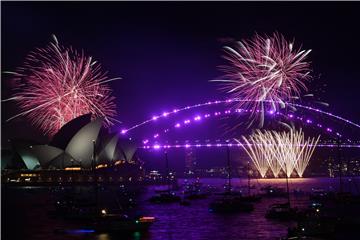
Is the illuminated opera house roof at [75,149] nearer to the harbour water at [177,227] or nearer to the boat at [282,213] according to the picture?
the harbour water at [177,227]

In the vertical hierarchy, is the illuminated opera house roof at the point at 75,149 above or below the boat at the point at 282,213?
above

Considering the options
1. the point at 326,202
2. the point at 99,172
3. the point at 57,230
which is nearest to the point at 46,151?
the point at 99,172

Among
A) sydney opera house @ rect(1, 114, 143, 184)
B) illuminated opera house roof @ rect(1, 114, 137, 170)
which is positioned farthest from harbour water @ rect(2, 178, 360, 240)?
illuminated opera house roof @ rect(1, 114, 137, 170)

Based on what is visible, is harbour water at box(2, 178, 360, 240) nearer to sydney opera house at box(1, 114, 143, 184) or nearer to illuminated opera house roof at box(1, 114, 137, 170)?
sydney opera house at box(1, 114, 143, 184)

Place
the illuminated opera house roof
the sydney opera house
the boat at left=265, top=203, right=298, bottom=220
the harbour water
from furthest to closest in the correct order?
the sydney opera house, the illuminated opera house roof, the boat at left=265, top=203, right=298, bottom=220, the harbour water

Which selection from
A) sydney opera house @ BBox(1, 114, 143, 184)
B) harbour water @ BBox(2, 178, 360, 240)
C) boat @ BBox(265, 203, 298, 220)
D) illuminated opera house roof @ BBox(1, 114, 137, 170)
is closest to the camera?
harbour water @ BBox(2, 178, 360, 240)

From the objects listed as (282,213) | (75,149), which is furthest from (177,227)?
(75,149)

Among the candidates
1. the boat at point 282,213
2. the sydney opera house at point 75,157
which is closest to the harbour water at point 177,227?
the boat at point 282,213

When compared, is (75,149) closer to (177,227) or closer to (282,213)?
(177,227)
